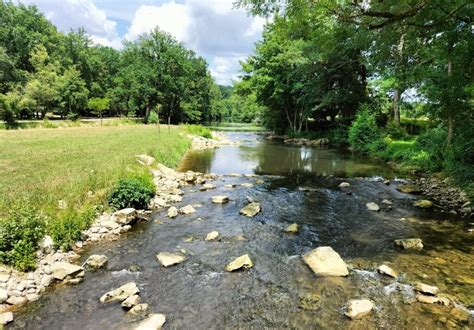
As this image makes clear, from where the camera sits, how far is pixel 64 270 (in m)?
7.13

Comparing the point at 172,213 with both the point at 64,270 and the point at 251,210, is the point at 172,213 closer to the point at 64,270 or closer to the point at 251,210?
the point at 251,210

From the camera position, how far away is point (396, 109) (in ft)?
98.5

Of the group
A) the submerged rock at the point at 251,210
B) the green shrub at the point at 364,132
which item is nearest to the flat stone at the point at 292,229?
the submerged rock at the point at 251,210

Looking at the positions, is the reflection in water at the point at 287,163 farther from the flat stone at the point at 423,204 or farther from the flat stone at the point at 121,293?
the flat stone at the point at 121,293

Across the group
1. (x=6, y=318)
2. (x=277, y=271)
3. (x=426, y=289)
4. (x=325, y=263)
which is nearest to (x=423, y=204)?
(x=426, y=289)

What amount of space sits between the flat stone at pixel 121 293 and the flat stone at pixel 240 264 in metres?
2.28

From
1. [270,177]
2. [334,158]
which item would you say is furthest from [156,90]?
[270,177]

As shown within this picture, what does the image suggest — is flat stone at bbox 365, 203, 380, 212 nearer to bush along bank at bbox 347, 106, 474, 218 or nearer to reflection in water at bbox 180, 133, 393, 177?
bush along bank at bbox 347, 106, 474, 218

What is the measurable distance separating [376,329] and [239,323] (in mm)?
2526

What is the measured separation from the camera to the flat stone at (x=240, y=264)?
7.69m

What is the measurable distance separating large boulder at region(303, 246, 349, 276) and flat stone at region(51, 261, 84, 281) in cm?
569

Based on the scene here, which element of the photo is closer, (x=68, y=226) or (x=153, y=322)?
(x=153, y=322)

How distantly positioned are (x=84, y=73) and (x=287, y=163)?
189ft

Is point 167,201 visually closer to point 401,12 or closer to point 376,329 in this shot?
point 376,329
